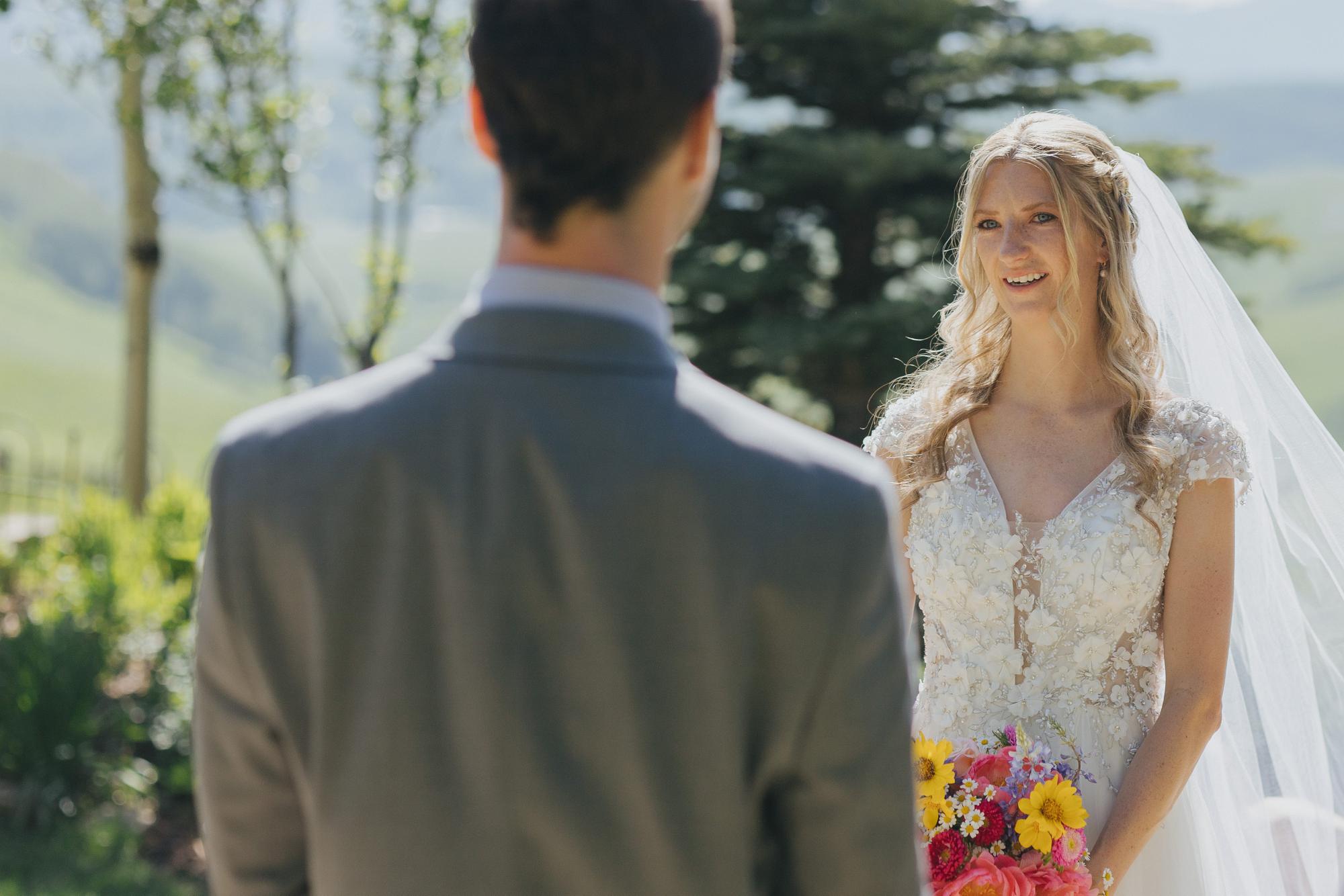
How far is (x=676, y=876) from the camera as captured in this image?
4.09 feet

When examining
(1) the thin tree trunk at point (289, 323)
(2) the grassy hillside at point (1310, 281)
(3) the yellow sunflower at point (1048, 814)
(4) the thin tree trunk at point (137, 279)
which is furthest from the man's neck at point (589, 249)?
(2) the grassy hillside at point (1310, 281)

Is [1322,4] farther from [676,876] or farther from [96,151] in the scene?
[676,876]

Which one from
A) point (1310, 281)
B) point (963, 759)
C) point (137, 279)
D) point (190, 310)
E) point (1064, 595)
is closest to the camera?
point (963, 759)

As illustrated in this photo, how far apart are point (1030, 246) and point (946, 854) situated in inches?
57.5

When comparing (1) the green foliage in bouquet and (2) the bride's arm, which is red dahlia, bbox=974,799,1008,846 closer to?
(2) the bride's arm

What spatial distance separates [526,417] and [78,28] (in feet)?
25.5

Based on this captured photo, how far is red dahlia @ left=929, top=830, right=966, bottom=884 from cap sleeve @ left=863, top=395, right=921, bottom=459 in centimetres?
115

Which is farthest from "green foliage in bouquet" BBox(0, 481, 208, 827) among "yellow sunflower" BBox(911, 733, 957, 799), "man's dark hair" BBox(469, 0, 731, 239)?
"man's dark hair" BBox(469, 0, 731, 239)

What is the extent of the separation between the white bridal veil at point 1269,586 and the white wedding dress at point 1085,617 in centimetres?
24

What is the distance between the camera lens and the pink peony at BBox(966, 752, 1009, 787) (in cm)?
263

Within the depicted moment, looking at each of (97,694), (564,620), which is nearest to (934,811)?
(564,620)

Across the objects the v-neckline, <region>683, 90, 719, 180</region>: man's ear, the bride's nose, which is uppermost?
the bride's nose

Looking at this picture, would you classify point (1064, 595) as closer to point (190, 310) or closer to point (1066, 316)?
point (1066, 316)

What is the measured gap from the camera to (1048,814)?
8.18 feet
